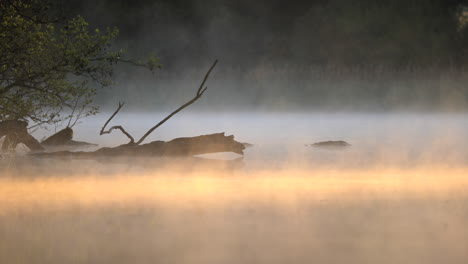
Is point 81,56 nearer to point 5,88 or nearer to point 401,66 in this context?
point 5,88

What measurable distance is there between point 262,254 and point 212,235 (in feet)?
4.42

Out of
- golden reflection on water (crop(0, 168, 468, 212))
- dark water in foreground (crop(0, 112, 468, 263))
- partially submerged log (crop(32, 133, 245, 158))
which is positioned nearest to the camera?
dark water in foreground (crop(0, 112, 468, 263))

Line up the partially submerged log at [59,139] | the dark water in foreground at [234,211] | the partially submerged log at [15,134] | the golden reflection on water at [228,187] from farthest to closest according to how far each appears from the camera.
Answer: the partially submerged log at [59,139] < the partially submerged log at [15,134] < the golden reflection on water at [228,187] < the dark water in foreground at [234,211]

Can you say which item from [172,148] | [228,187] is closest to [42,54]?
[172,148]

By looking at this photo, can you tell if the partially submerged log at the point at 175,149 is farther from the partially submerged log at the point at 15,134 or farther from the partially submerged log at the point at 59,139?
the partially submerged log at the point at 59,139

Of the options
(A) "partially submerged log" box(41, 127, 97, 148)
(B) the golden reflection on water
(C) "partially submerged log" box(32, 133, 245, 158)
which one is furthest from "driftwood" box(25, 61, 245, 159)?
(A) "partially submerged log" box(41, 127, 97, 148)

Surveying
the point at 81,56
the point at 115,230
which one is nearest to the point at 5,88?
the point at 81,56

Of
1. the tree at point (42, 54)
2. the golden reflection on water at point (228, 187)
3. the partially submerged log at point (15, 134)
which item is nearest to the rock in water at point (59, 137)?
the partially submerged log at point (15, 134)

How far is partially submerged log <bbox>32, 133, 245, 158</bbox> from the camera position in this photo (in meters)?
20.5

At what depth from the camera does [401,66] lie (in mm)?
61812

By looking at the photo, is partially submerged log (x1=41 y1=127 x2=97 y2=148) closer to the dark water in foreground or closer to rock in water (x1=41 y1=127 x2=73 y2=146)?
rock in water (x1=41 y1=127 x2=73 y2=146)

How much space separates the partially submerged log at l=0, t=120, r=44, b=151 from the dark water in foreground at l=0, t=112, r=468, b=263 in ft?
5.40

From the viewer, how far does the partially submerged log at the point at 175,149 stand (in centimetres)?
2047

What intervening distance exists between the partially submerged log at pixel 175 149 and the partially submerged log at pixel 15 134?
108cm
